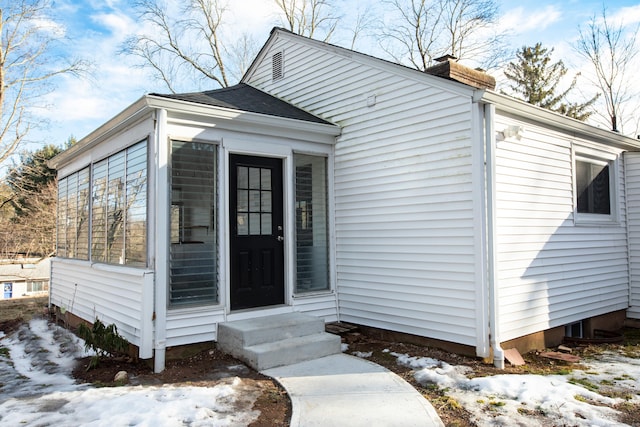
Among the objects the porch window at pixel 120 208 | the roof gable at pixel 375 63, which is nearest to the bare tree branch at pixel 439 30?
the roof gable at pixel 375 63

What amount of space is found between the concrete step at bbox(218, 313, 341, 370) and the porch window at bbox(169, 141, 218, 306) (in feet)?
1.78

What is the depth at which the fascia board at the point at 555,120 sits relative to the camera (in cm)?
488

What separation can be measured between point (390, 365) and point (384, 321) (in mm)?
1013

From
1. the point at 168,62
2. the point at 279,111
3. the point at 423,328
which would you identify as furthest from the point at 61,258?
the point at 168,62

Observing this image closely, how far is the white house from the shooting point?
4777mm

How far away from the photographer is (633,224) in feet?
24.1

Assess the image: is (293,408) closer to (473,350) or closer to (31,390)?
(473,350)

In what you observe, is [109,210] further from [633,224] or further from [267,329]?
[633,224]

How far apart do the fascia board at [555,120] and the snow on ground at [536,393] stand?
2.83 metres

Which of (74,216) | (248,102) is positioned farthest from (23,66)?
(248,102)

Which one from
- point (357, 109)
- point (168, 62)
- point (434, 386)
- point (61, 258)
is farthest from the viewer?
point (168, 62)

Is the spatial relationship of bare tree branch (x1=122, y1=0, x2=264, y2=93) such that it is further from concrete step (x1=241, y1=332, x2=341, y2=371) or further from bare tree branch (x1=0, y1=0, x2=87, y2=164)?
concrete step (x1=241, y1=332, x2=341, y2=371)

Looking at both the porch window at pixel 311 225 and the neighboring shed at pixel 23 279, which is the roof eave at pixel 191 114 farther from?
the neighboring shed at pixel 23 279

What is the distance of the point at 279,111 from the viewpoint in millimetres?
6270
